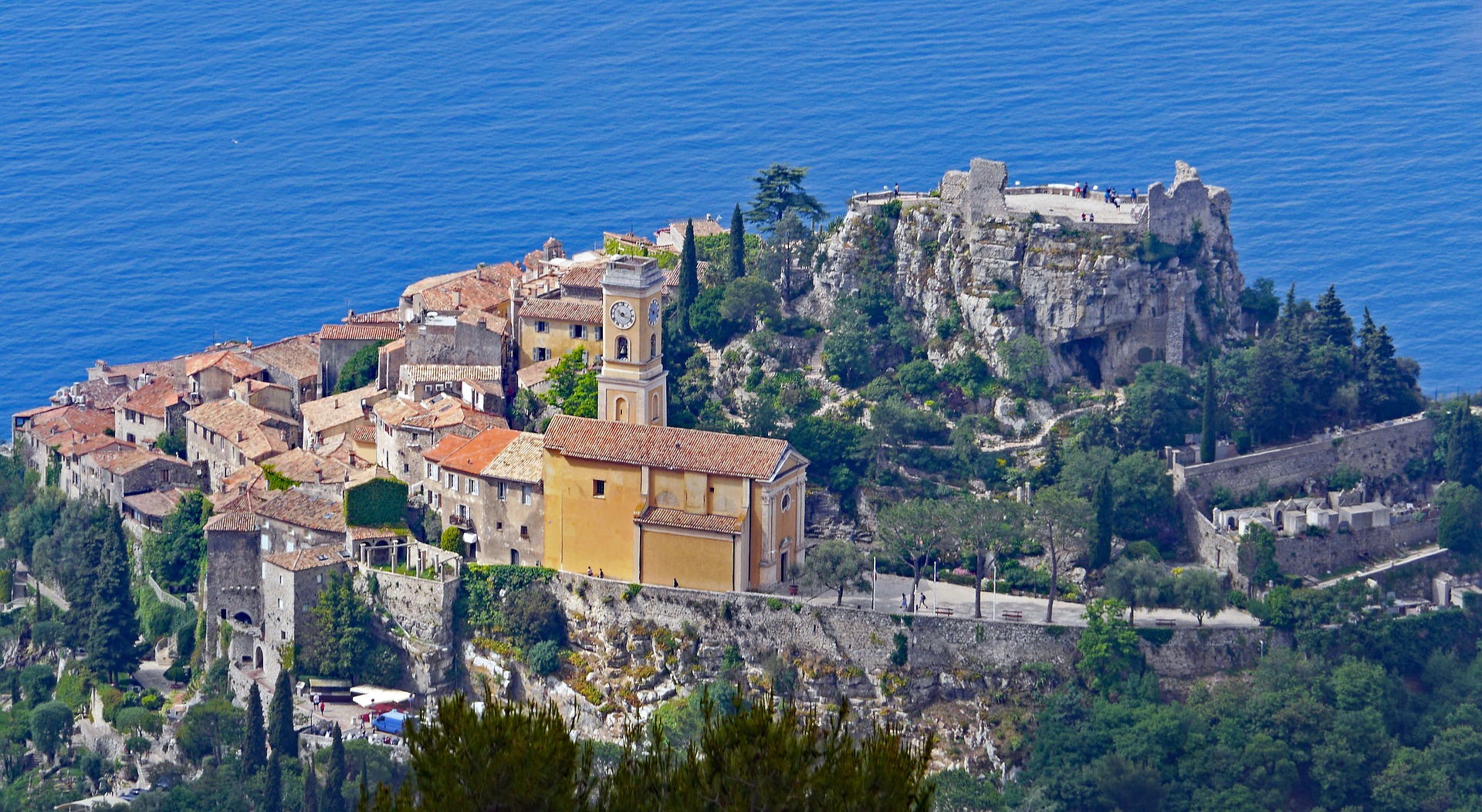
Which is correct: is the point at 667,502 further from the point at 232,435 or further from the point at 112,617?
the point at 112,617

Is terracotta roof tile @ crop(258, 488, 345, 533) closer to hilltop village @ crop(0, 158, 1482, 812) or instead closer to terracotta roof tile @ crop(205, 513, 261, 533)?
hilltop village @ crop(0, 158, 1482, 812)

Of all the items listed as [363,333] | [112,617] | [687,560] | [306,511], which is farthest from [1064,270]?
[112,617]

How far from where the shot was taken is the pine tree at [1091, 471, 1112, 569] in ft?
300

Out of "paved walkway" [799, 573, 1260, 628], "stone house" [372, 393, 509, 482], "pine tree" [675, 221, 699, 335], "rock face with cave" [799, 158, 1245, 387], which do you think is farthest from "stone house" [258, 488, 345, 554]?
"rock face with cave" [799, 158, 1245, 387]

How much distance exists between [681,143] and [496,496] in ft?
266

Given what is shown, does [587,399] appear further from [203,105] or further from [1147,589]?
[203,105]

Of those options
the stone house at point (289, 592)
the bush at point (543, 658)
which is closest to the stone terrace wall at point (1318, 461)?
the bush at point (543, 658)

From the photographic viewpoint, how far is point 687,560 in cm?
9012

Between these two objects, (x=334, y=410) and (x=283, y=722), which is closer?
(x=283, y=722)

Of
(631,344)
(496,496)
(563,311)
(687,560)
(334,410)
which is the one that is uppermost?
(563,311)

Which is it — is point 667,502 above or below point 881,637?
above

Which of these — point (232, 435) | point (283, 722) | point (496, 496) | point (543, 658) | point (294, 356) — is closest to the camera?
point (283, 722)

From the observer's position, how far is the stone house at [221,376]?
352 ft

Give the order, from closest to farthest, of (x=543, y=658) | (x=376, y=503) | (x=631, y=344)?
1. (x=543, y=658)
2. (x=631, y=344)
3. (x=376, y=503)
